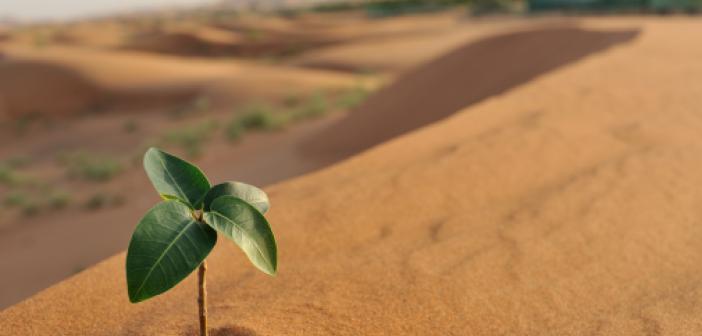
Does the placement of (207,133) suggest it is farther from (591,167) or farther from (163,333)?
(163,333)

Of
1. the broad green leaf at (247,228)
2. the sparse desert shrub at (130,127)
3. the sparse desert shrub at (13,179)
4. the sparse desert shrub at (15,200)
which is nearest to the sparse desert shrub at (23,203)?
the sparse desert shrub at (15,200)

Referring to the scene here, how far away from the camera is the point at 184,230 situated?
1351 millimetres

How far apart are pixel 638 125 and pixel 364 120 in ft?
11.9

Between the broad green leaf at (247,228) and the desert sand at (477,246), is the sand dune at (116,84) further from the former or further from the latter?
the broad green leaf at (247,228)

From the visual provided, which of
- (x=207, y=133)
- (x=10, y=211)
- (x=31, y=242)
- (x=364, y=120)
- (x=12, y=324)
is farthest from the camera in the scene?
(x=207, y=133)

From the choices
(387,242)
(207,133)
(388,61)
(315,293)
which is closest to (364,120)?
(207,133)

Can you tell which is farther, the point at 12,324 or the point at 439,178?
the point at 439,178

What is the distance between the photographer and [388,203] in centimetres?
297

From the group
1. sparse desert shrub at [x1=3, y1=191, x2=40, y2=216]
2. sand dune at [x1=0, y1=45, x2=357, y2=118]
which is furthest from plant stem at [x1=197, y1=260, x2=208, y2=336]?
sand dune at [x1=0, y1=45, x2=357, y2=118]

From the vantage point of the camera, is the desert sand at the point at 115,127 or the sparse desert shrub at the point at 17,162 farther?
the sparse desert shrub at the point at 17,162

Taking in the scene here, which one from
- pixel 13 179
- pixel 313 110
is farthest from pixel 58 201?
pixel 313 110

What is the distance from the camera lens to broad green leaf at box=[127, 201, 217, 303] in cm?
129

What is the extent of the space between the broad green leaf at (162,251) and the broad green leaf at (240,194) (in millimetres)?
117

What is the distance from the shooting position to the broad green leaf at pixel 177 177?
1.46 metres
